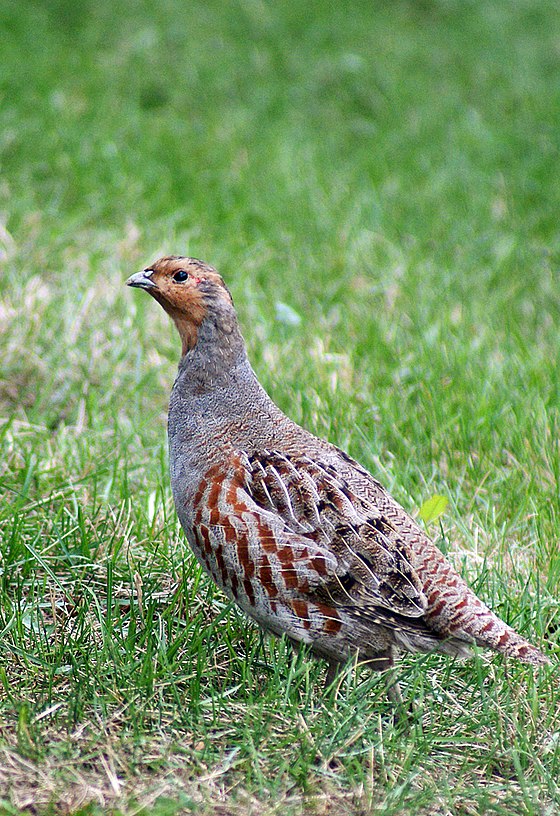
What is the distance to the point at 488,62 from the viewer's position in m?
10.8

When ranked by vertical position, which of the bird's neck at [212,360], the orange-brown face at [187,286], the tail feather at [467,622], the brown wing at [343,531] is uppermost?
the orange-brown face at [187,286]

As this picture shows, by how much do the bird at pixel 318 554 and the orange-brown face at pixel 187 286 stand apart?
17.8 inches

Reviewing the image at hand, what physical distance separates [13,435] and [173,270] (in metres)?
1.41

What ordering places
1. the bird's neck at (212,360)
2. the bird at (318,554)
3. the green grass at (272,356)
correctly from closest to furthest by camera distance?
the green grass at (272,356), the bird at (318,554), the bird's neck at (212,360)

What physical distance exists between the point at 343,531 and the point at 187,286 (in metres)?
1.11

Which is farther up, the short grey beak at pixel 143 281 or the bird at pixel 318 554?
Result: the short grey beak at pixel 143 281

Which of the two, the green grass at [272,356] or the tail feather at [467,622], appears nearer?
the green grass at [272,356]

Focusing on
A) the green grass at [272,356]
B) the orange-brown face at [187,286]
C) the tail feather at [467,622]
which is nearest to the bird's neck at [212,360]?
the orange-brown face at [187,286]

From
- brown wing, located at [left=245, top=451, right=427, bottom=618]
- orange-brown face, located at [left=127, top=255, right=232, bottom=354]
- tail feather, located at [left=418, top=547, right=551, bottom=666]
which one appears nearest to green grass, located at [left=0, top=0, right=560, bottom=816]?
tail feather, located at [left=418, top=547, right=551, bottom=666]

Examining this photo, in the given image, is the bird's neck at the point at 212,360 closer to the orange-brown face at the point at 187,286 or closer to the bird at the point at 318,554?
the orange-brown face at the point at 187,286

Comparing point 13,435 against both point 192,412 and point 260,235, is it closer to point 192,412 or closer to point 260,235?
point 192,412

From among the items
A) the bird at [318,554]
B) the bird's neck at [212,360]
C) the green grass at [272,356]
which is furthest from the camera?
the bird's neck at [212,360]

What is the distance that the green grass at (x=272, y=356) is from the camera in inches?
126

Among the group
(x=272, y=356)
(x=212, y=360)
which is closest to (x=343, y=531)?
(x=212, y=360)
